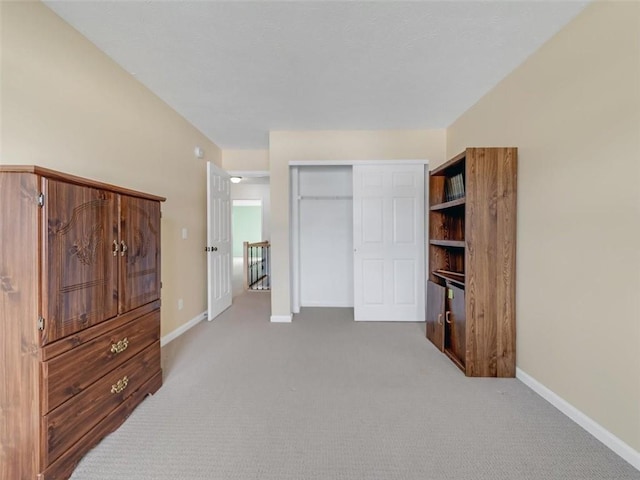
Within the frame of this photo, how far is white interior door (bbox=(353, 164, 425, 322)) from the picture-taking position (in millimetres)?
3465

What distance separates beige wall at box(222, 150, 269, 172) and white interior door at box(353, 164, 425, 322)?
145cm

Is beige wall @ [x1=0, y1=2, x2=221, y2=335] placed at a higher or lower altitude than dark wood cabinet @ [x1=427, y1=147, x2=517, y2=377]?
higher

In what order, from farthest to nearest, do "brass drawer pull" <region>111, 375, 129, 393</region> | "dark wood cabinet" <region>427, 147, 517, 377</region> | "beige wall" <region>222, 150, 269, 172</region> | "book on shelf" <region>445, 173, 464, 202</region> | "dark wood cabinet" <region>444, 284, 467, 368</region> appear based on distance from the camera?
1. "beige wall" <region>222, 150, 269, 172</region>
2. "book on shelf" <region>445, 173, 464, 202</region>
3. "dark wood cabinet" <region>444, 284, 467, 368</region>
4. "dark wood cabinet" <region>427, 147, 517, 377</region>
5. "brass drawer pull" <region>111, 375, 129, 393</region>

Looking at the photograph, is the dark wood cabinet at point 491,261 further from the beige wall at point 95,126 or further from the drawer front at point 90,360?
the beige wall at point 95,126

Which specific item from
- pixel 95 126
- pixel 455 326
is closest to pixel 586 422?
pixel 455 326

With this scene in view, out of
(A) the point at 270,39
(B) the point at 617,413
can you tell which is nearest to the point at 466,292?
(B) the point at 617,413

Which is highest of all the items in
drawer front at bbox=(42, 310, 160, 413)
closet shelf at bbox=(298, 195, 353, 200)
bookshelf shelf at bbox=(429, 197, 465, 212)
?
closet shelf at bbox=(298, 195, 353, 200)

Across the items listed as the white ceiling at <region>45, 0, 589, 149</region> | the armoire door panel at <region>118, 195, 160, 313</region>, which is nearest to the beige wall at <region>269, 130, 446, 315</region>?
the white ceiling at <region>45, 0, 589, 149</region>

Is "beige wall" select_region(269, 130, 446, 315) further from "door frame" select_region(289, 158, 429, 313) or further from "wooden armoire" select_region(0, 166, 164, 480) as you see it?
"wooden armoire" select_region(0, 166, 164, 480)

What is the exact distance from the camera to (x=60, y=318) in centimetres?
126

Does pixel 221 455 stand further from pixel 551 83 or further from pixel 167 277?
pixel 551 83

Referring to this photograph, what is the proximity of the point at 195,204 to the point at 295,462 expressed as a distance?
2.90 m

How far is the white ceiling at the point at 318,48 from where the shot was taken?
1602 millimetres

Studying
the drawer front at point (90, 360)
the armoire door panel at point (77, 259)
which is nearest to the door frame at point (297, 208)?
the drawer front at point (90, 360)
